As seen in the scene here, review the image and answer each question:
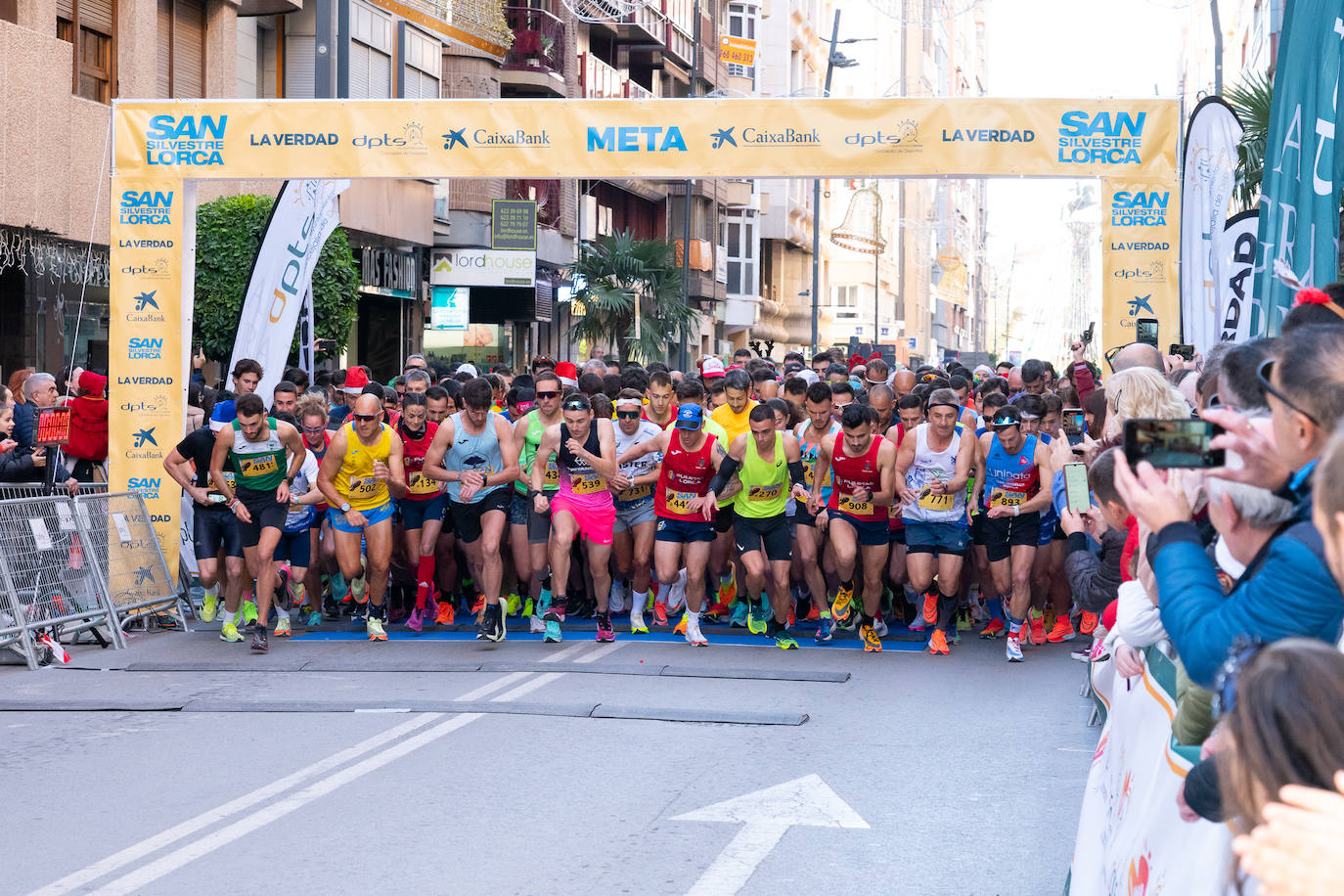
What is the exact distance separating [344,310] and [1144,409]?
54.1 feet

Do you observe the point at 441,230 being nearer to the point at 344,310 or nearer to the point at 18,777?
the point at 344,310

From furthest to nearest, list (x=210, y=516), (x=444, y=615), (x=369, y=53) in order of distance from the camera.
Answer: (x=369, y=53), (x=444, y=615), (x=210, y=516)

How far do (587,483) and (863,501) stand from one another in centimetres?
207

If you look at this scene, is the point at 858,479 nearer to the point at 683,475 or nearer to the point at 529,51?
the point at 683,475

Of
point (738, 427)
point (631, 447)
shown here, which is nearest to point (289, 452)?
point (631, 447)

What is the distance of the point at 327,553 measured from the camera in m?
13.0

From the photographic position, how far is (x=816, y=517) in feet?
39.9

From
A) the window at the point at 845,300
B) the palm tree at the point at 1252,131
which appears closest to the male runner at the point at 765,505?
Result: the palm tree at the point at 1252,131

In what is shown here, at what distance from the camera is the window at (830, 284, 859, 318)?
291 feet

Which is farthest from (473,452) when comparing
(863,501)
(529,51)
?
(529,51)

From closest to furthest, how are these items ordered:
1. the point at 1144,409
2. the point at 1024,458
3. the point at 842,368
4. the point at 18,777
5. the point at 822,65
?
the point at 1144,409 → the point at 18,777 → the point at 1024,458 → the point at 842,368 → the point at 822,65

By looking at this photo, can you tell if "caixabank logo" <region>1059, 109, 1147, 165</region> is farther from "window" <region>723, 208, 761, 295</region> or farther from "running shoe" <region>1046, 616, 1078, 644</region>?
"window" <region>723, 208, 761, 295</region>

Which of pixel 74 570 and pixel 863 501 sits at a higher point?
pixel 863 501

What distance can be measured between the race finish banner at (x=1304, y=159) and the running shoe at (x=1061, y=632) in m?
5.76
